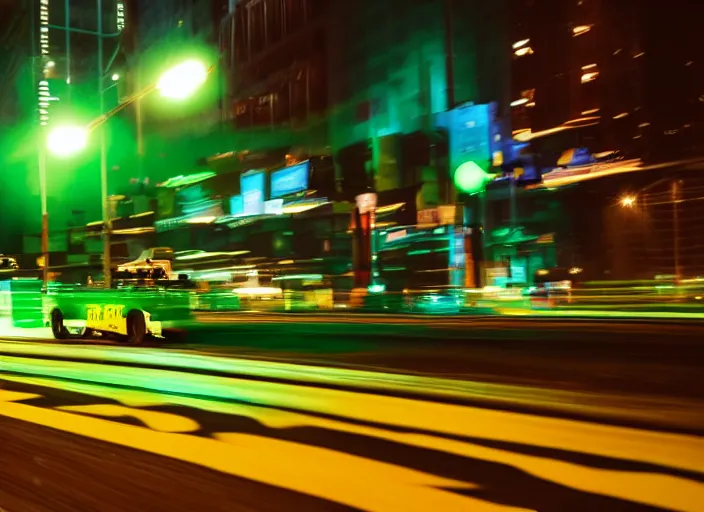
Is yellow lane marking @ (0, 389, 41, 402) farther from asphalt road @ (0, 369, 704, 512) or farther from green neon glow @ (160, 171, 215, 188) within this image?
green neon glow @ (160, 171, 215, 188)

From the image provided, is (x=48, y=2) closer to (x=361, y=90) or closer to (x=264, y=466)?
(x=361, y=90)

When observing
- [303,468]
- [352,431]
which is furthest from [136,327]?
[303,468]

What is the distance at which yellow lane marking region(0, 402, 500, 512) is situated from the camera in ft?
14.2

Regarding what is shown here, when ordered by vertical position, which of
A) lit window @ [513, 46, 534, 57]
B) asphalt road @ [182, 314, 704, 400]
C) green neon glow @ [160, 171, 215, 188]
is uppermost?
lit window @ [513, 46, 534, 57]

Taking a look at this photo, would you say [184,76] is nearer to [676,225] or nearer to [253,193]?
[676,225]

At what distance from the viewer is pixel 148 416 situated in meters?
7.06

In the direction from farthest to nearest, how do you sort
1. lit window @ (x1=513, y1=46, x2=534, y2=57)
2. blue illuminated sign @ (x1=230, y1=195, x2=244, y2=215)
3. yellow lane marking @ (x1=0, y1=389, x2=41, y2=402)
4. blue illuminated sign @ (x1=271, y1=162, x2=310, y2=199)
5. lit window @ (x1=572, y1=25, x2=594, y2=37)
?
1. blue illuminated sign @ (x1=230, y1=195, x2=244, y2=215)
2. blue illuminated sign @ (x1=271, y1=162, x2=310, y2=199)
3. lit window @ (x1=513, y1=46, x2=534, y2=57)
4. lit window @ (x1=572, y1=25, x2=594, y2=37)
5. yellow lane marking @ (x1=0, y1=389, x2=41, y2=402)

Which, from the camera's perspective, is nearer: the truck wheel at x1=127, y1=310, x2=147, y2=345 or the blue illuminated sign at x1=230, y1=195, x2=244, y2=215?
the truck wheel at x1=127, y1=310, x2=147, y2=345

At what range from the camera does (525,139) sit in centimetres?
2692

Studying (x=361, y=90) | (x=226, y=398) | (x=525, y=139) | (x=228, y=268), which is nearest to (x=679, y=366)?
(x=226, y=398)

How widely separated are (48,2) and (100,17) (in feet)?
10.5

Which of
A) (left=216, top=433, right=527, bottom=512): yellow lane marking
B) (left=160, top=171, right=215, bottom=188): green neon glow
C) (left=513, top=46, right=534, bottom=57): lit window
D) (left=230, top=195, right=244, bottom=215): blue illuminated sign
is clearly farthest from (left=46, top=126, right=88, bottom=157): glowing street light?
(left=160, top=171, right=215, bottom=188): green neon glow

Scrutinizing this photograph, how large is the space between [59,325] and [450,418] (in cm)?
1312

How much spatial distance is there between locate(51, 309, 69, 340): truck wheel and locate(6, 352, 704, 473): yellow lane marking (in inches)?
291
